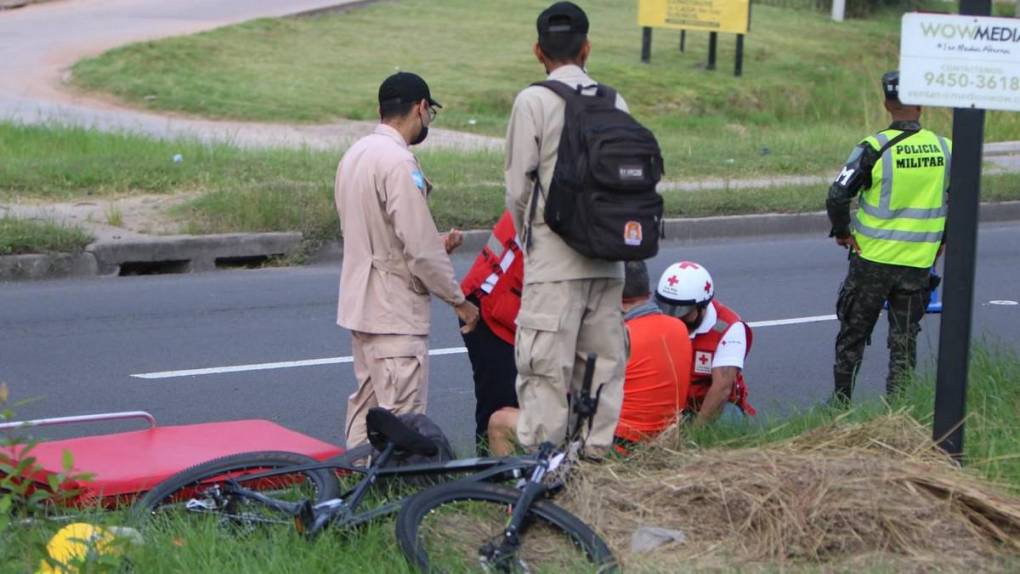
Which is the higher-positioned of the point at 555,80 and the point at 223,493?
the point at 555,80

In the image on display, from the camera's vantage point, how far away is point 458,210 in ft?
40.6

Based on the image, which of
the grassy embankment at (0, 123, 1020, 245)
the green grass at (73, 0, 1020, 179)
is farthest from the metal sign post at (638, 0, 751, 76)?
the grassy embankment at (0, 123, 1020, 245)

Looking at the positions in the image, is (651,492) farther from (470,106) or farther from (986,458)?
(470,106)

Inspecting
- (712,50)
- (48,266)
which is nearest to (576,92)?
(48,266)

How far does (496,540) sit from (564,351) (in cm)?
72

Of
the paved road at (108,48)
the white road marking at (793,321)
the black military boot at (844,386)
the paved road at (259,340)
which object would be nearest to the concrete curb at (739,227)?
the paved road at (259,340)

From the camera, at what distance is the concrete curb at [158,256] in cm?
1049

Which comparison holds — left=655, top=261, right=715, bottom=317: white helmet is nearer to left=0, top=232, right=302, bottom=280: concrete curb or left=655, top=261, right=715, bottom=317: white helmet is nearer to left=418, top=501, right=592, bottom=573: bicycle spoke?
left=418, top=501, right=592, bottom=573: bicycle spoke

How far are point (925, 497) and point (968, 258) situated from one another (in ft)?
2.90

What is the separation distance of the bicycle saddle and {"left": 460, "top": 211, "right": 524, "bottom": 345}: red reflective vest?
1.13 meters

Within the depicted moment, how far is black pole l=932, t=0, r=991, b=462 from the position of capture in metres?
4.86

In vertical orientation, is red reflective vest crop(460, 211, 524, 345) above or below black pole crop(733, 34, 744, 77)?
above

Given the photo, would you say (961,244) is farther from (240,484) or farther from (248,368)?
(248,368)

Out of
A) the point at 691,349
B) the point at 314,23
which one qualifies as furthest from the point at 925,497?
the point at 314,23
